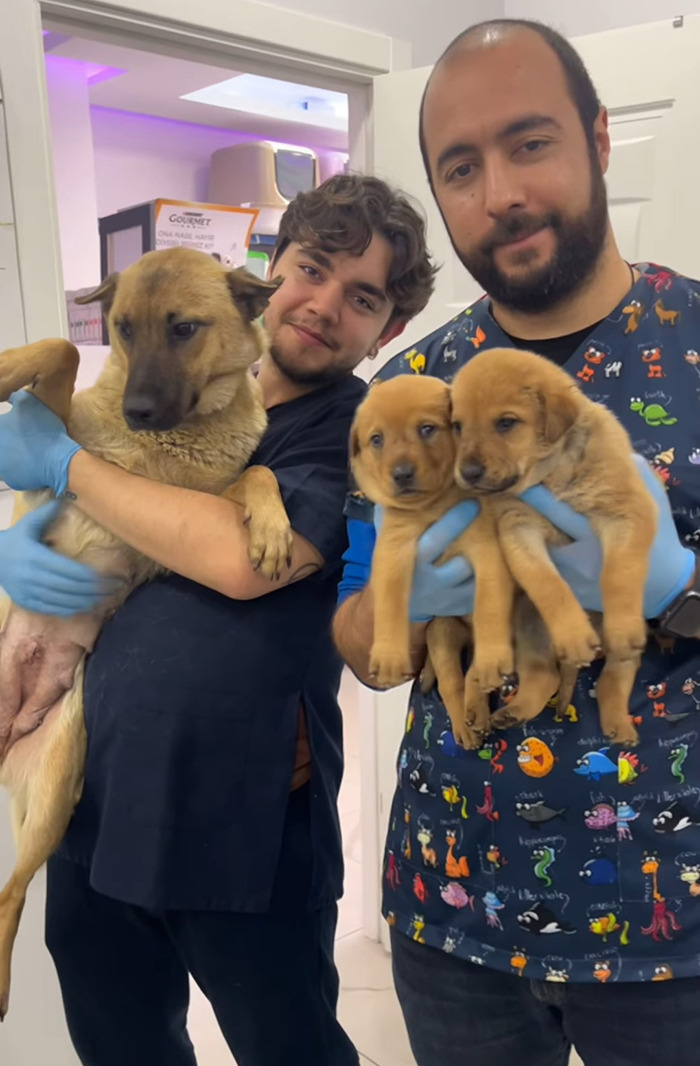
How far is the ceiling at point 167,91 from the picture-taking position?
124 inches

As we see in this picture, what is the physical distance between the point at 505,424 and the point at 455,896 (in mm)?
608

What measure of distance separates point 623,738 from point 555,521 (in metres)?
0.26

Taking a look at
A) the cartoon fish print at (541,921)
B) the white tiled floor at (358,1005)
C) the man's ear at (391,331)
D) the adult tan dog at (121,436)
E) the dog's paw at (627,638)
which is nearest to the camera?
the dog's paw at (627,638)

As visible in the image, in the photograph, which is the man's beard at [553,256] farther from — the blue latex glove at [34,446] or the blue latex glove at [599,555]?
the blue latex glove at [34,446]

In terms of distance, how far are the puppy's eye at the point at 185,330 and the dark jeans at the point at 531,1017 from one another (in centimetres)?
101

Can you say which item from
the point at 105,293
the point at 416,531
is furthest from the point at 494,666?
the point at 105,293

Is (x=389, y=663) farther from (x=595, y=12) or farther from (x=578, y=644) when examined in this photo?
(x=595, y=12)

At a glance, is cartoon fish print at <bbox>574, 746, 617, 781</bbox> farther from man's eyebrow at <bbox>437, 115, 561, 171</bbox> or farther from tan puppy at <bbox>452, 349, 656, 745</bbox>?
man's eyebrow at <bbox>437, 115, 561, 171</bbox>

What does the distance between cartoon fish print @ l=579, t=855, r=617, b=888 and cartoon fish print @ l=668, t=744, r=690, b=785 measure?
5.1 inches

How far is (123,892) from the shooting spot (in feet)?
4.26

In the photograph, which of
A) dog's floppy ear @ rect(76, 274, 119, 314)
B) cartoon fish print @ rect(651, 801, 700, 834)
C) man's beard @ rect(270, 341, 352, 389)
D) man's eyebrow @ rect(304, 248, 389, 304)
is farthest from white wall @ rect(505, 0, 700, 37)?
cartoon fish print @ rect(651, 801, 700, 834)

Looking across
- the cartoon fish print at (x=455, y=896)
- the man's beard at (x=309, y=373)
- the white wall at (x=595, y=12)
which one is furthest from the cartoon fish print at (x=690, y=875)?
the white wall at (x=595, y=12)

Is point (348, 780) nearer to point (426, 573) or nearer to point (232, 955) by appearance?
point (232, 955)

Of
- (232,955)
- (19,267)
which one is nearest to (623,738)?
(232,955)
